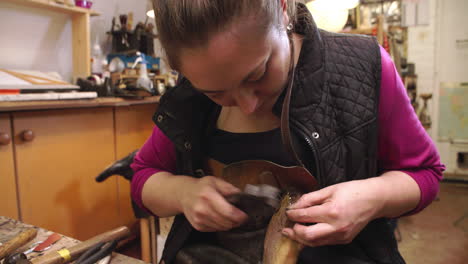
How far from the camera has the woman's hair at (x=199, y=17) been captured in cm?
49

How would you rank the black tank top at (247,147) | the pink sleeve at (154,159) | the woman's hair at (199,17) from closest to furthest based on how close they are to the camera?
the woman's hair at (199,17)
the black tank top at (247,147)
the pink sleeve at (154,159)

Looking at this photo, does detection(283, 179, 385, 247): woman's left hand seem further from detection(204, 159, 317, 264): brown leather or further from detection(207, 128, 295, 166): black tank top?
detection(207, 128, 295, 166): black tank top

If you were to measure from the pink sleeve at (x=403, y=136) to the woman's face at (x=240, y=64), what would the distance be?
0.24 meters

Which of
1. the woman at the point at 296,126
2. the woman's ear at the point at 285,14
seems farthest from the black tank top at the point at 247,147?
the woman's ear at the point at 285,14

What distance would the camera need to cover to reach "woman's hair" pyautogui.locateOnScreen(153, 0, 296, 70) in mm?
486

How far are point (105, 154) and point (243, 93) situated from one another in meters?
1.62

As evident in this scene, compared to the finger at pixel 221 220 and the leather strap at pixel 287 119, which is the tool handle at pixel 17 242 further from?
the leather strap at pixel 287 119

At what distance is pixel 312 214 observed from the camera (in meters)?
0.55

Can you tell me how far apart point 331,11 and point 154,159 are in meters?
1.20

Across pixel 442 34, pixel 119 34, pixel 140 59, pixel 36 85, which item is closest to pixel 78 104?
pixel 36 85

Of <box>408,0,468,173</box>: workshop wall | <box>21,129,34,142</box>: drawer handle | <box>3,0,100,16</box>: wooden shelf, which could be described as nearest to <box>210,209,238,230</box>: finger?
<box>21,129,34,142</box>: drawer handle

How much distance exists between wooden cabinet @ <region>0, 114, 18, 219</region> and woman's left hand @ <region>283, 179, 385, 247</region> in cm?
142

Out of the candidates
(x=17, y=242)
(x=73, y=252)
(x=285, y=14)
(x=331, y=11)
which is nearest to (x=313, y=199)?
(x=285, y=14)

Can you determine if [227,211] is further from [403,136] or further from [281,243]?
[403,136]
